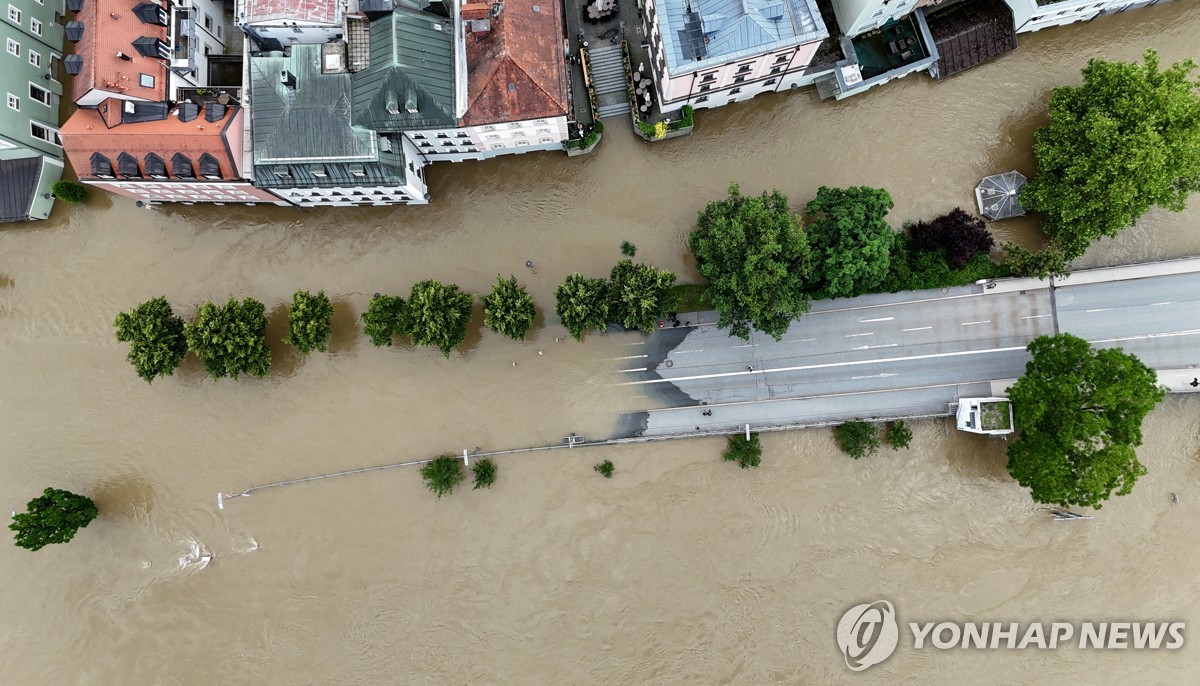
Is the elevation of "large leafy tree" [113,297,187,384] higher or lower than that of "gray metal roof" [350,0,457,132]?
lower

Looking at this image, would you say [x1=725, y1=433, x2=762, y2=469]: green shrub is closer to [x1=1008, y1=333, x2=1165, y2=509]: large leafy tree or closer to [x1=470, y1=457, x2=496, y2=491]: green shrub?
[x1=1008, y1=333, x2=1165, y2=509]: large leafy tree

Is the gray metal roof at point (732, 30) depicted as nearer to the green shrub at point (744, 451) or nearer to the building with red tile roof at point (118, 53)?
the green shrub at point (744, 451)

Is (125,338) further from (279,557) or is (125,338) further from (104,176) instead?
(279,557)

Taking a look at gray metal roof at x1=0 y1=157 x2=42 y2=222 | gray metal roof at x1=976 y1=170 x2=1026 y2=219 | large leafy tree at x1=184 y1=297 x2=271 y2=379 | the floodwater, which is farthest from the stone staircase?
gray metal roof at x1=0 y1=157 x2=42 y2=222

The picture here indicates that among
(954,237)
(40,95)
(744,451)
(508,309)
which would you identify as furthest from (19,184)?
(954,237)

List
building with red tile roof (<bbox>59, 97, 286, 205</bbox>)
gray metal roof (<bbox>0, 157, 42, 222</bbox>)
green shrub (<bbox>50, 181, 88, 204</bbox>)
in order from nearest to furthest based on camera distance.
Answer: building with red tile roof (<bbox>59, 97, 286, 205</bbox>) → green shrub (<bbox>50, 181, 88, 204</bbox>) → gray metal roof (<bbox>0, 157, 42, 222</bbox>)

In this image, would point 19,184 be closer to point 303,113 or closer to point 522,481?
point 303,113

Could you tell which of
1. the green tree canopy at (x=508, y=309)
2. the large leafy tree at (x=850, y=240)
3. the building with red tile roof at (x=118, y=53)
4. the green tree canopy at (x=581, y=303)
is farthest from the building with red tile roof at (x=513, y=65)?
the building with red tile roof at (x=118, y=53)
